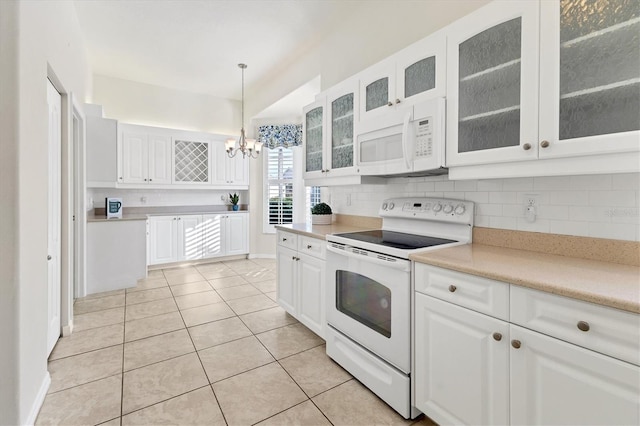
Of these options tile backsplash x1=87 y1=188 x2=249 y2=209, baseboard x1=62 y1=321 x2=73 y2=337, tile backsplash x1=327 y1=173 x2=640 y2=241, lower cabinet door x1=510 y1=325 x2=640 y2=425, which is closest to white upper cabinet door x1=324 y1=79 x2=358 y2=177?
tile backsplash x1=327 y1=173 x2=640 y2=241

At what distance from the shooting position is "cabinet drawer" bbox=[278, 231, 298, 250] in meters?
2.67

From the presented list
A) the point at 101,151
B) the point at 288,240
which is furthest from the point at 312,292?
A: the point at 101,151

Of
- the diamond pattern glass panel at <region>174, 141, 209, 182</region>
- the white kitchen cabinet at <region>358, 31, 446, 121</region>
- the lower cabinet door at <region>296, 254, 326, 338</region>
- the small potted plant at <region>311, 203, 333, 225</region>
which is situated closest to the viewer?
the white kitchen cabinet at <region>358, 31, 446, 121</region>

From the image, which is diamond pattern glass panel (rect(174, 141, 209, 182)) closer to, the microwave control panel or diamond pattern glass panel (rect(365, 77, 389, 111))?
diamond pattern glass panel (rect(365, 77, 389, 111))

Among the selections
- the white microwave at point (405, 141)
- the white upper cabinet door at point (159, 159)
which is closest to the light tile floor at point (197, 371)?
the white microwave at point (405, 141)

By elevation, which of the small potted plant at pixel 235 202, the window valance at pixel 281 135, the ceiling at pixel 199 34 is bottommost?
the small potted plant at pixel 235 202

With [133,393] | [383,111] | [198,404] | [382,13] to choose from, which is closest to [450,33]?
[383,111]

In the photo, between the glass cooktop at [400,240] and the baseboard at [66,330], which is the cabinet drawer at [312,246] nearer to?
the glass cooktop at [400,240]

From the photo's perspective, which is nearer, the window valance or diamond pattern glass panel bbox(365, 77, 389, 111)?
diamond pattern glass panel bbox(365, 77, 389, 111)

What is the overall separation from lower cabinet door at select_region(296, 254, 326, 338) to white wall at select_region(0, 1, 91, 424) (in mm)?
1689

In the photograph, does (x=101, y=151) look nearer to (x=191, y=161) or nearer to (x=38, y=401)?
(x=191, y=161)

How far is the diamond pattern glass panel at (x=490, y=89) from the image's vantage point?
143 centimetres

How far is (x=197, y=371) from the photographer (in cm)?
205

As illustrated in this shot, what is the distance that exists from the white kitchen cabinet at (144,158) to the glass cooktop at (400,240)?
3.87 m
